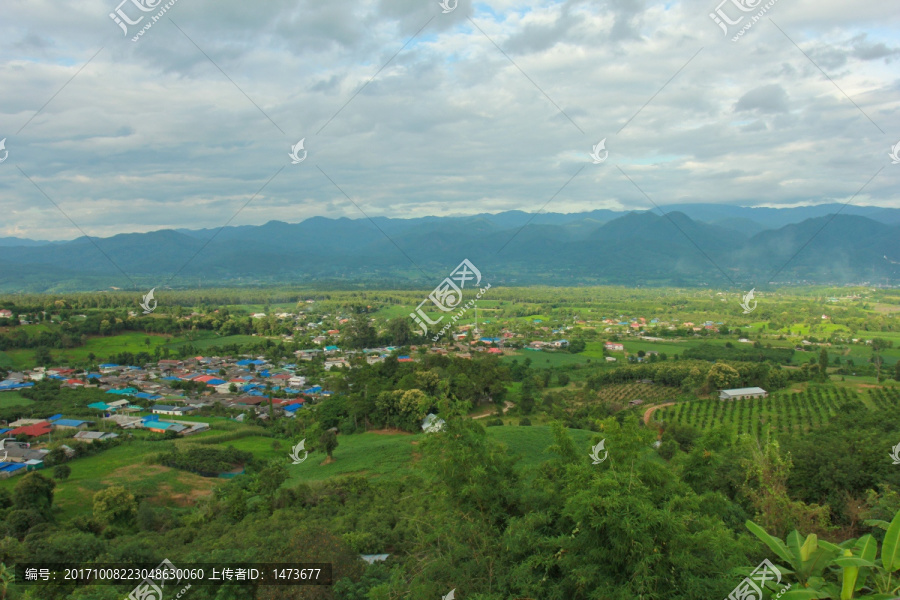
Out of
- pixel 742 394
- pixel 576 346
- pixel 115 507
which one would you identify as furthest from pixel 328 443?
pixel 576 346

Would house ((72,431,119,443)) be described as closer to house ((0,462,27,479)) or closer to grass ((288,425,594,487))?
house ((0,462,27,479))

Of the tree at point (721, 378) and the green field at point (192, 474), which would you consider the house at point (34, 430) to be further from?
the tree at point (721, 378)

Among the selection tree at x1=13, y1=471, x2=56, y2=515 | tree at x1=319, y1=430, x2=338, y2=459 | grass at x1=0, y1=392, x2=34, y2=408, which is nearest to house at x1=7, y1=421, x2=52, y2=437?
grass at x1=0, y1=392, x2=34, y2=408

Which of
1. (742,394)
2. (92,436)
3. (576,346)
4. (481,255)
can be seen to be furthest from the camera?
(481,255)

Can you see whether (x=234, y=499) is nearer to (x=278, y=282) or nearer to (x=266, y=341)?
(x=266, y=341)

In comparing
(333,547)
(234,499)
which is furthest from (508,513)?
(234,499)

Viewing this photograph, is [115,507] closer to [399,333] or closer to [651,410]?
[651,410]
